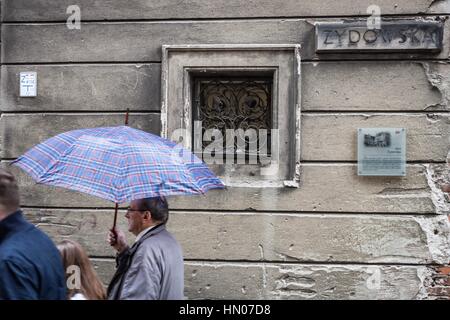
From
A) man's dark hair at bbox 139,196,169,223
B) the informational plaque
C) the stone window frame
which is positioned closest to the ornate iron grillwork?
the stone window frame

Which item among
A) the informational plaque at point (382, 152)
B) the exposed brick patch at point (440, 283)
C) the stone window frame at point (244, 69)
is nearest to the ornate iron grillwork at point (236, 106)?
the stone window frame at point (244, 69)

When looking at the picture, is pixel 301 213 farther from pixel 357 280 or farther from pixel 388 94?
pixel 388 94

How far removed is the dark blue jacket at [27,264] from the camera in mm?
2670

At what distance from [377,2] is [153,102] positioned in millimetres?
2183

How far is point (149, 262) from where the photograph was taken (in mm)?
3311

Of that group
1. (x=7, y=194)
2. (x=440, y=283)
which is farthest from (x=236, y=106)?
(x=7, y=194)

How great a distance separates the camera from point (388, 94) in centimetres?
554

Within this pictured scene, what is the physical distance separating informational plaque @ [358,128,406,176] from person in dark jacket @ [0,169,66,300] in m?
3.31

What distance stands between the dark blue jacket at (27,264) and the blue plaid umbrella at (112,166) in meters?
0.35

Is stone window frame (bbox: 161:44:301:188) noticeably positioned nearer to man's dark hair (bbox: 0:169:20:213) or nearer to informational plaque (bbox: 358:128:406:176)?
informational plaque (bbox: 358:128:406:176)

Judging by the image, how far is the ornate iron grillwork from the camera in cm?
579

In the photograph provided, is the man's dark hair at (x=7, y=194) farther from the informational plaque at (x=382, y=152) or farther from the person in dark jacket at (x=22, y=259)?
the informational plaque at (x=382, y=152)

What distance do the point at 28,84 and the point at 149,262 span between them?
3.17 metres
